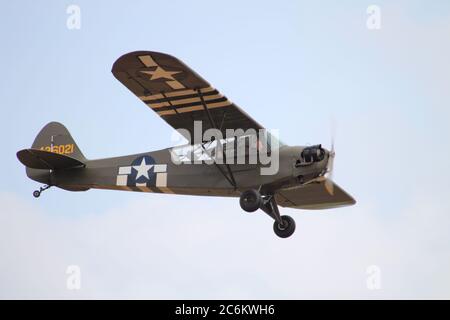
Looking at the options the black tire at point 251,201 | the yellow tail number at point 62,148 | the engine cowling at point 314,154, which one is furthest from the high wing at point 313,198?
the yellow tail number at point 62,148

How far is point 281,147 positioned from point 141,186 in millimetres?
2853

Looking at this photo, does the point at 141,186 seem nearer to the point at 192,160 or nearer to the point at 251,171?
the point at 192,160

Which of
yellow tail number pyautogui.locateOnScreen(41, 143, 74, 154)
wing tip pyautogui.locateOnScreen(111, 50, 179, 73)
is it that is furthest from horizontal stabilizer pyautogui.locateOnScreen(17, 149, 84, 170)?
wing tip pyautogui.locateOnScreen(111, 50, 179, 73)

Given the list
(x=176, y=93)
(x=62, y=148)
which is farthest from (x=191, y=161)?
(x=62, y=148)

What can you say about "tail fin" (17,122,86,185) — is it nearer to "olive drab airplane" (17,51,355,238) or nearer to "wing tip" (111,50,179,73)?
"olive drab airplane" (17,51,355,238)

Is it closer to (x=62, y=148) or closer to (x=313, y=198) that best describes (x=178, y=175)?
(x=313, y=198)

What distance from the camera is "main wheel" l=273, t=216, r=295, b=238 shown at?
15172 millimetres

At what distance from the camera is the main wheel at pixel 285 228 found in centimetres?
1517

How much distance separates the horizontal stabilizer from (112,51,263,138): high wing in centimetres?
242

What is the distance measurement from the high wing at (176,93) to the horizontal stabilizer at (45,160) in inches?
95.3

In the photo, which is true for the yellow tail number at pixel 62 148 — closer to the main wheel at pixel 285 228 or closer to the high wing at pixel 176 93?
the high wing at pixel 176 93

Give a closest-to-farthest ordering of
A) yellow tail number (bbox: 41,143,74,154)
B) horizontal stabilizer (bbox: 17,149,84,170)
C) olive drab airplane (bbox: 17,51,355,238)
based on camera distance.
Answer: olive drab airplane (bbox: 17,51,355,238), horizontal stabilizer (bbox: 17,149,84,170), yellow tail number (bbox: 41,143,74,154)

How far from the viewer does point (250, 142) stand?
14578 mm
